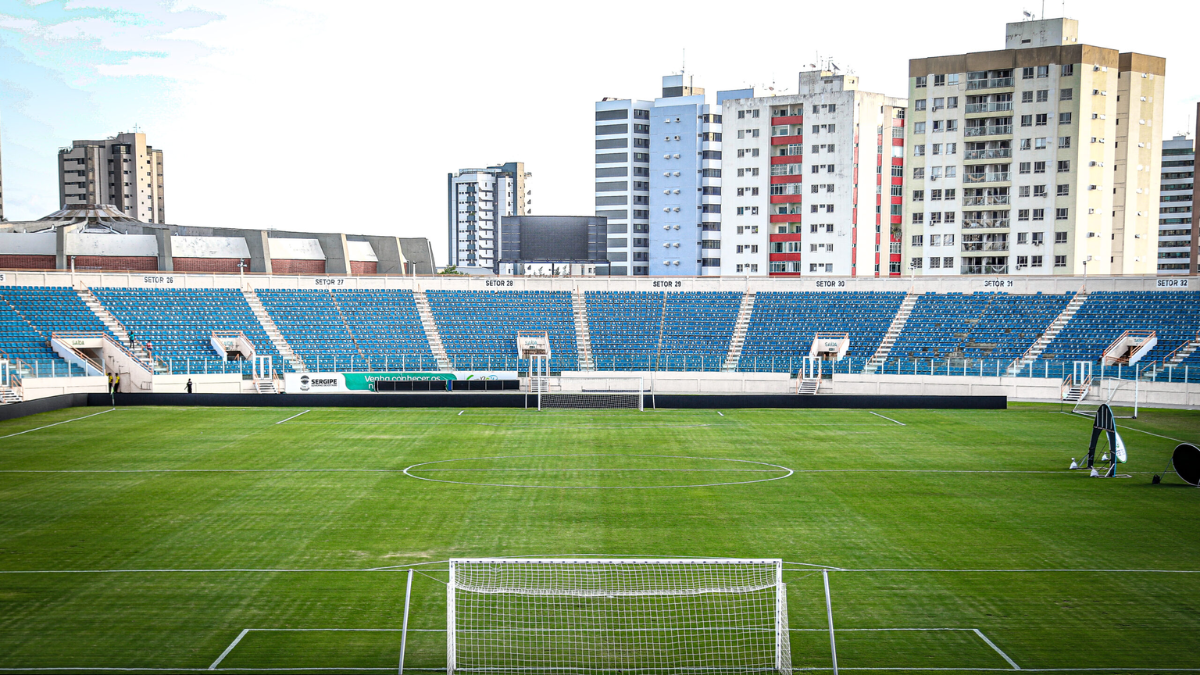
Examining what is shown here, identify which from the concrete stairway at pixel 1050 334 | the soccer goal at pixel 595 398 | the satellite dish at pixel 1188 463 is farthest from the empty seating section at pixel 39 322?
the concrete stairway at pixel 1050 334

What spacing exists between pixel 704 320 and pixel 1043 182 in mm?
38996

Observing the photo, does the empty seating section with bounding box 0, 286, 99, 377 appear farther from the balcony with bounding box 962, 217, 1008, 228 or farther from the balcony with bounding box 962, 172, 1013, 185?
the balcony with bounding box 962, 172, 1013, 185

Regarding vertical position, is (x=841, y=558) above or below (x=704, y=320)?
below

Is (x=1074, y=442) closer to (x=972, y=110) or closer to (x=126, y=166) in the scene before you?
(x=972, y=110)

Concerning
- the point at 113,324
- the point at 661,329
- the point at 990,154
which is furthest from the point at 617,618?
the point at 990,154

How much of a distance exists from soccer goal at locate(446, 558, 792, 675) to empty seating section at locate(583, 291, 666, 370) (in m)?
39.9

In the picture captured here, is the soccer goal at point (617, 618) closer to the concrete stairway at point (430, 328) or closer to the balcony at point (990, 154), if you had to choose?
the concrete stairway at point (430, 328)

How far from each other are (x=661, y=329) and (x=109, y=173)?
131m

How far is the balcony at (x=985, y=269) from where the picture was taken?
85.6 m

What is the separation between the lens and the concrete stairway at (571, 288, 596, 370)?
5959 centimetres

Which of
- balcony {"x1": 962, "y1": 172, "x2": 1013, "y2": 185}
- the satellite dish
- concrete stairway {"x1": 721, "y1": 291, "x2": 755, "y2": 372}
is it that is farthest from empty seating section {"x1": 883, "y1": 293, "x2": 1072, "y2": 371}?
the satellite dish

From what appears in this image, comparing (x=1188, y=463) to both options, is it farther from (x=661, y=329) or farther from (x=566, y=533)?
(x=661, y=329)

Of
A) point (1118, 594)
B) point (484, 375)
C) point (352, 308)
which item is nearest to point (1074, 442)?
point (1118, 594)

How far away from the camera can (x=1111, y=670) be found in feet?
44.2
